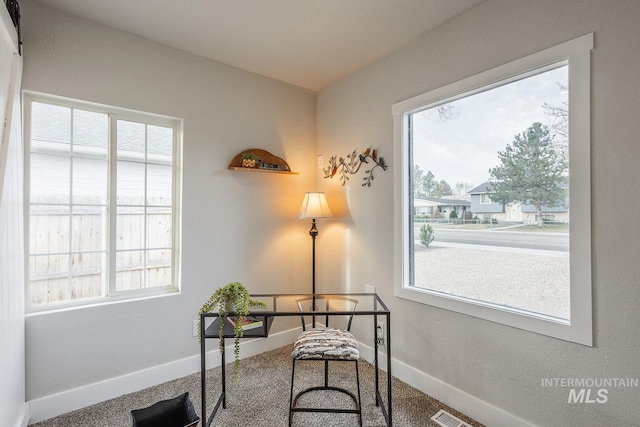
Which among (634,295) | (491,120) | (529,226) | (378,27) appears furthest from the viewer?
(378,27)

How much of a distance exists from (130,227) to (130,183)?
334mm

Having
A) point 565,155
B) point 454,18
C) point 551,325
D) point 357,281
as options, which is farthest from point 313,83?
point 551,325

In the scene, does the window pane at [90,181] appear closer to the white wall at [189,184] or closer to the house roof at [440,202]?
the white wall at [189,184]

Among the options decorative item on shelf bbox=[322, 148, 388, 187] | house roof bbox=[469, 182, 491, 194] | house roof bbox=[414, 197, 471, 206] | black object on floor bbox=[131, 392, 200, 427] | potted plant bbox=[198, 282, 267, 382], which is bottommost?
black object on floor bbox=[131, 392, 200, 427]

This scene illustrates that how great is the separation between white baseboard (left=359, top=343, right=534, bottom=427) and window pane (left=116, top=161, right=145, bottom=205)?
2320mm

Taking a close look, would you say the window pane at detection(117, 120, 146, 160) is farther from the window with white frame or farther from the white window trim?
the white window trim

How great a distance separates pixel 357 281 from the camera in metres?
2.79

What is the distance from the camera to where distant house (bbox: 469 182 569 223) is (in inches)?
64.2

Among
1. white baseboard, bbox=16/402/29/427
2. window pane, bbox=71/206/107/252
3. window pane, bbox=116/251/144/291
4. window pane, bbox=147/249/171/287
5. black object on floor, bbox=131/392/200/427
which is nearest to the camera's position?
black object on floor, bbox=131/392/200/427

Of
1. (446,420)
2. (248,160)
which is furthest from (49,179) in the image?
(446,420)

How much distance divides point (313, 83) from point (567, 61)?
2.08m

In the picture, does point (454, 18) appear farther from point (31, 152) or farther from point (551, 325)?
point (31, 152)

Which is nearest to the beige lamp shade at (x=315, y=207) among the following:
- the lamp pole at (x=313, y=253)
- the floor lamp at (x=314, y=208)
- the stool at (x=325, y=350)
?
the floor lamp at (x=314, y=208)

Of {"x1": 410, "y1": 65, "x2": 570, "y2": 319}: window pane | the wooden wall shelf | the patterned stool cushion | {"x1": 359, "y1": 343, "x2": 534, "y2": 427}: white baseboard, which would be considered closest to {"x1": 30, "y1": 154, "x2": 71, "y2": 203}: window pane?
the wooden wall shelf
